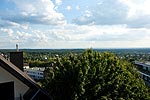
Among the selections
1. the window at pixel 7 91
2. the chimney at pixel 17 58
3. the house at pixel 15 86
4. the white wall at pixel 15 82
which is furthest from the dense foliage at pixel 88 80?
the window at pixel 7 91

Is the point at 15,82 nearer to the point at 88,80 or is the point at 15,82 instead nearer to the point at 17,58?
the point at 17,58

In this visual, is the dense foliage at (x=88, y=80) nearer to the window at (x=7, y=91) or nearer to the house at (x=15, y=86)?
the house at (x=15, y=86)

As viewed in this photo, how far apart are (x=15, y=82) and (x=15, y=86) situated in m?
0.21

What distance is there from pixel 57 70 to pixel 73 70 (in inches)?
59.8

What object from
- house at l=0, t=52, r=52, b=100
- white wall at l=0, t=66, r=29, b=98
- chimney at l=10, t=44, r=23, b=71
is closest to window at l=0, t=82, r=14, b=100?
house at l=0, t=52, r=52, b=100

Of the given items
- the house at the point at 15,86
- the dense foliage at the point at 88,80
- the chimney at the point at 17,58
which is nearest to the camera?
the house at the point at 15,86

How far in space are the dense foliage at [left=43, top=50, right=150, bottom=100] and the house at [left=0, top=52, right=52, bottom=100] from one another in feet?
15.5

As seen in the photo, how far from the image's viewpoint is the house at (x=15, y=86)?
14438 millimetres

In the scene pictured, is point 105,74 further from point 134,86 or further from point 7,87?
point 7,87

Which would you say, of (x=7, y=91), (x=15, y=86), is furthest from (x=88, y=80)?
(x=7, y=91)

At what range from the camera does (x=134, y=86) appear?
24.8m

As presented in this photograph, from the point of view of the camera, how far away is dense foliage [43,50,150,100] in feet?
67.1

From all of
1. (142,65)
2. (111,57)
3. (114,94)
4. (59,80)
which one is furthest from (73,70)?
(142,65)

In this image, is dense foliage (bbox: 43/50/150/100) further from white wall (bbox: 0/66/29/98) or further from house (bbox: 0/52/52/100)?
white wall (bbox: 0/66/29/98)
